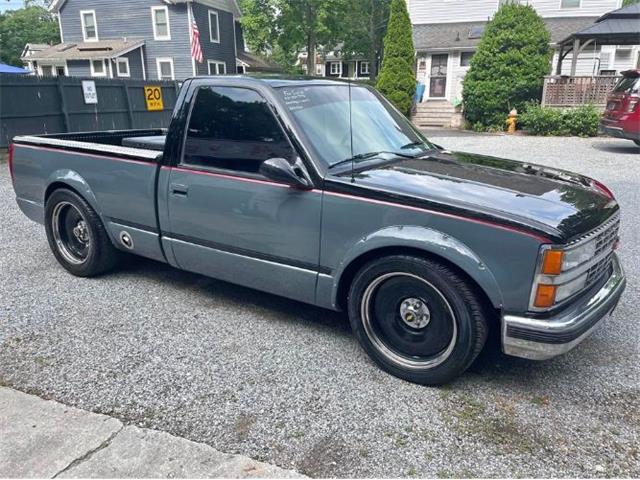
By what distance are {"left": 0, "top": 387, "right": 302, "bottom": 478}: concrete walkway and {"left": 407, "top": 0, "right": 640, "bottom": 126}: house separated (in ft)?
69.5

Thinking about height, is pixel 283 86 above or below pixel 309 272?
above

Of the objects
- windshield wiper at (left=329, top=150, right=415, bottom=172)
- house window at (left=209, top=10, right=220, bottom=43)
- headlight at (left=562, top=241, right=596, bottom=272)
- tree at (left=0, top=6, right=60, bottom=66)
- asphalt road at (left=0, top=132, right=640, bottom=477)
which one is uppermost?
tree at (left=0, top=6, right=60, bottom=66)

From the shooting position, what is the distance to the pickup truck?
2699 millimetres

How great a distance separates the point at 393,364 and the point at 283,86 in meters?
2.03

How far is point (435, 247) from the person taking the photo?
9.21ft

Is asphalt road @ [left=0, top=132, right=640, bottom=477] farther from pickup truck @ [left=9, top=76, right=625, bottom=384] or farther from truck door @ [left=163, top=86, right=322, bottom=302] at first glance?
truck door @ [left=163, top=86, right=322, bottom=302]

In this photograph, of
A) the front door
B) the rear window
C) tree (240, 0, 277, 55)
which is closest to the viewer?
the rear window

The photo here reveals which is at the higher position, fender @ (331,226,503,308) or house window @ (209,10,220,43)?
house window @ (209,10,220,43)

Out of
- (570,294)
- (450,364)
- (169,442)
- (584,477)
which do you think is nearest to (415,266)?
(450,364)

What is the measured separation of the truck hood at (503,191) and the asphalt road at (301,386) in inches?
38.6

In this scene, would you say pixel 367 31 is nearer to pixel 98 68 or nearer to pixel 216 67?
pixel 216 67

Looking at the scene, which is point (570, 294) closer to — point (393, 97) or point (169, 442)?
point (169, 442)

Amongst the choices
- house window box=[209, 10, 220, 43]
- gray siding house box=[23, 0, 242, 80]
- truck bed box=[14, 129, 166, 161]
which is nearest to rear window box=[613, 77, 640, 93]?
truck bed box=[14, 129, 166, 161]

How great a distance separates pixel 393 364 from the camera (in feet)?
10.2
